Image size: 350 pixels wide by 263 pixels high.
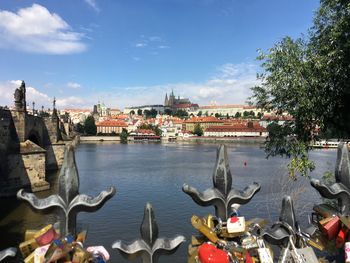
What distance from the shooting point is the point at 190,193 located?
9.39ft

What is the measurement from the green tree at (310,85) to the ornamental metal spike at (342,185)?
6550 millimetres

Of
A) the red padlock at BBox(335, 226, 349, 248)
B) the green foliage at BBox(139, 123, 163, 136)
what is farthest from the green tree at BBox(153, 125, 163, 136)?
the red padlock at BBox(335, 226, 349, 248)

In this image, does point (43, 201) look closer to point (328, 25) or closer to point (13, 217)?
point (328, 25)

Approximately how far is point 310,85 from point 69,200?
918 centimetres

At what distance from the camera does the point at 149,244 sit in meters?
2.73

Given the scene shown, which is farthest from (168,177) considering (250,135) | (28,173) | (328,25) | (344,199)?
(250,135)

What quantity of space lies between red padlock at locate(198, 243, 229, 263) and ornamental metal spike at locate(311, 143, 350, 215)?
1.29 m

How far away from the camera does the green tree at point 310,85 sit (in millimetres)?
9961

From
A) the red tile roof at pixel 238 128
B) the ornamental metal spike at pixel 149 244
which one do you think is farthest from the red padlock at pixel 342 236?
the red tile roof at pixel 238 128

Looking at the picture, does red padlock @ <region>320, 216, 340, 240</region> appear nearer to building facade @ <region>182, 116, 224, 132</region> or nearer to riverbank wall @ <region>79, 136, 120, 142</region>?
riverbank wall @ <region>79, 136, 120, 142</region>

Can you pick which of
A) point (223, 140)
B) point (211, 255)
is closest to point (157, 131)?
point (223, 140)

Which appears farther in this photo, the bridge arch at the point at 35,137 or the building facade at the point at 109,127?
the building facade at the point at 109,127

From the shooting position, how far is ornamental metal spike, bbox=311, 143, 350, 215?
10.9 feet

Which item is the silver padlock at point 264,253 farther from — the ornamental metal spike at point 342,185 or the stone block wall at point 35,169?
the stone block wall at point 35,169
